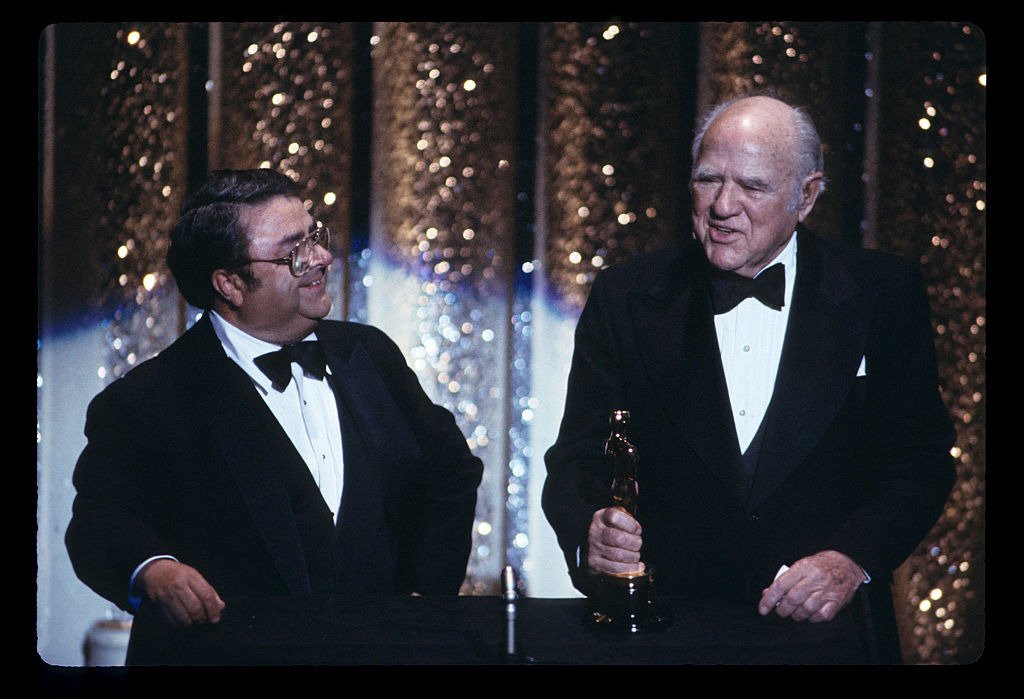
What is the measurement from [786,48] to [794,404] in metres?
0.62

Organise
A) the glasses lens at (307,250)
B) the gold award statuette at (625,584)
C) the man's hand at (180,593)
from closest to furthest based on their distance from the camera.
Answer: the gold award statuette at (625,584), the man's hand at (180,593), the glasses lens at (307,250)

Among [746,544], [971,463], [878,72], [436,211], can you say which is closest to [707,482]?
[746,544]

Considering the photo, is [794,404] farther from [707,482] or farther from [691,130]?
[691,130]

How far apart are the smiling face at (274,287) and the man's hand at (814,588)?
0.85m

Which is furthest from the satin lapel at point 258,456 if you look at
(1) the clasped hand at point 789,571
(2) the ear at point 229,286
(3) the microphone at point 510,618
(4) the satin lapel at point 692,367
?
(4) the satin lapel at point 692,367

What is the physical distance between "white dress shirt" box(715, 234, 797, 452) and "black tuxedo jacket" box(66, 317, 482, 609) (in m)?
0.47

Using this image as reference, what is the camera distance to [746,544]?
6.27 feet

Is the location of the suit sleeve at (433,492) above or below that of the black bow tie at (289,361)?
below

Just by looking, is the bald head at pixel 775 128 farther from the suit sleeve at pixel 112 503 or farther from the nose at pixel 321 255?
the suit sleeve at pixel 112 503

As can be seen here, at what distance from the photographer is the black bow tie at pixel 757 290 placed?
1884 mm

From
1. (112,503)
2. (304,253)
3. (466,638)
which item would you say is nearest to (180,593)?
(112,503)

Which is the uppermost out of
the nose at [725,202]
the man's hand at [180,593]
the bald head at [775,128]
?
the bald head at [775,128]

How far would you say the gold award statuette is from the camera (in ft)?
5.55

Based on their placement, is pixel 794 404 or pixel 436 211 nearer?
pixel 794 404
